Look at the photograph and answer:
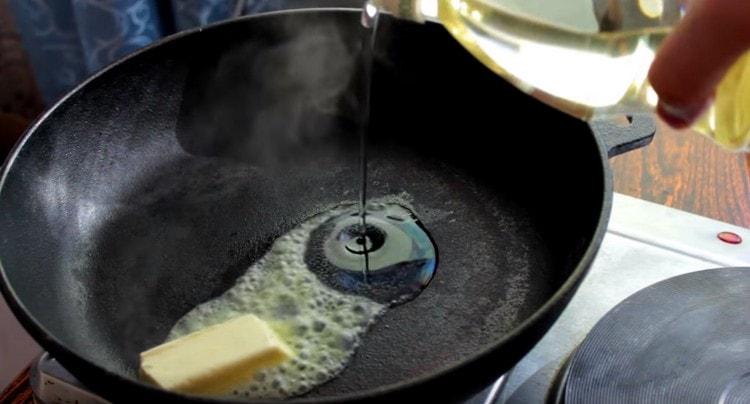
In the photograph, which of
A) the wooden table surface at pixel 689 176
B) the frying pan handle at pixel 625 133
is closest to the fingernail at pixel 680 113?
the frying pan handle at pixel 625 133

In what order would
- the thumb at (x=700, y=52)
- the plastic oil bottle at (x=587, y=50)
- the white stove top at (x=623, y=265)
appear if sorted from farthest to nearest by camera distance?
the white stove top at (x=623, y=265)
the plastic oil bottle at (x=587, y=50)
the thumb at (x=700, y=52)

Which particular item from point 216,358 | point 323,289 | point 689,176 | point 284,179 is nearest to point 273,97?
point 284,179

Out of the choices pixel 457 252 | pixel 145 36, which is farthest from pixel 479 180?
pixel 145 36

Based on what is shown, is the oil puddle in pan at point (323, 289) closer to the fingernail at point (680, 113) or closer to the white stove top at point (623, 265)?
the white stove top at point (623, 265)

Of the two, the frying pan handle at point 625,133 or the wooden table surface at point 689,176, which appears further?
the wooden table surface at point 689,176

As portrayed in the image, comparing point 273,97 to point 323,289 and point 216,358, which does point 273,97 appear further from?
point 216,358

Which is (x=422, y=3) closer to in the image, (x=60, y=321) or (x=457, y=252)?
(x=457, y=252)
